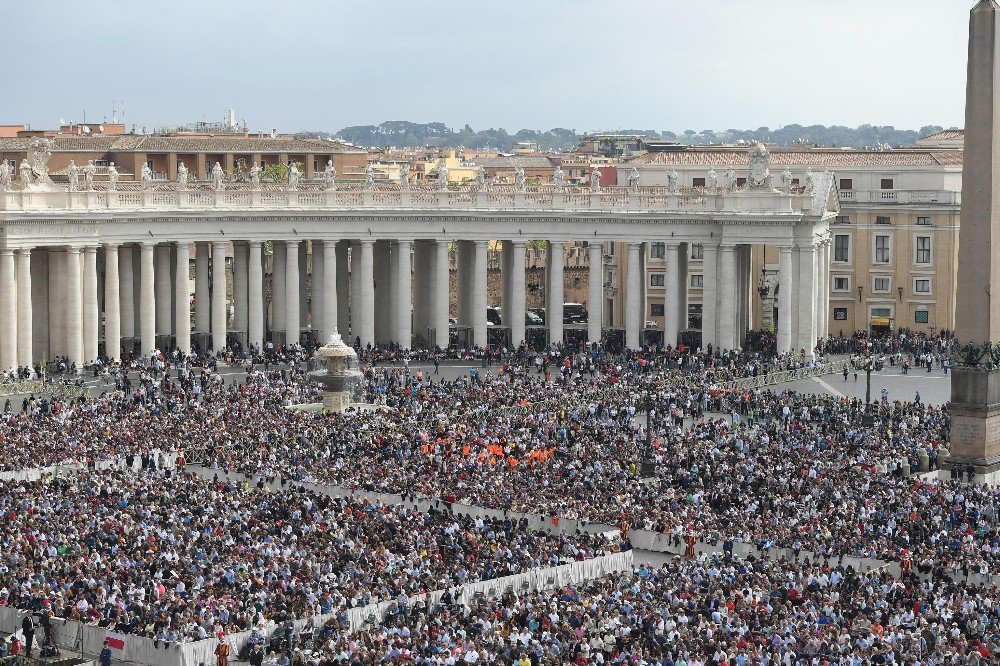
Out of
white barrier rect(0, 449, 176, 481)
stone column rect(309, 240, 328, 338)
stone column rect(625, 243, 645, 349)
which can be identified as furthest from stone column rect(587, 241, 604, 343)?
white barrier rect(0, 449, 176, 481)

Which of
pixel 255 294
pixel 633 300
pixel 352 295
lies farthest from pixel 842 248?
pixel 255 294

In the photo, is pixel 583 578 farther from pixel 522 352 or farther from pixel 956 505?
pixel 522 352

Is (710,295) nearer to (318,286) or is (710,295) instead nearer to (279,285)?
(318,286)

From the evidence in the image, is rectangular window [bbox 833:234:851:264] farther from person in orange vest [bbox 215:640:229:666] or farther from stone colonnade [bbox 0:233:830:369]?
person in orange vest [bbox 215:640:229:666]

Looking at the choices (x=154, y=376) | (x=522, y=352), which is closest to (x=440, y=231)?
(x=522, y=352)

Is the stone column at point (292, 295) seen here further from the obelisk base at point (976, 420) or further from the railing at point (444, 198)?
the obelisk base at point (976, 420)
